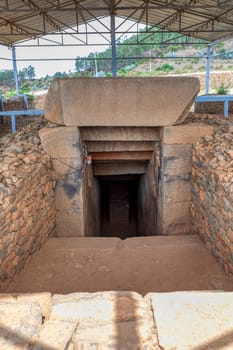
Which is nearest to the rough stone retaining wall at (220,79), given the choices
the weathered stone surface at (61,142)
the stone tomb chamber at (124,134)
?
the stone tomb chamber at (124,134)

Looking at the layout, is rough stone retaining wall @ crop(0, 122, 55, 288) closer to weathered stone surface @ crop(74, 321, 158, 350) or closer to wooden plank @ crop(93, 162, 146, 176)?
weathered stone surface @ crop(74, 321, 158, 350)

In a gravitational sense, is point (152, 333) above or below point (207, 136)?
below

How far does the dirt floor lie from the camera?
3521 millimetres

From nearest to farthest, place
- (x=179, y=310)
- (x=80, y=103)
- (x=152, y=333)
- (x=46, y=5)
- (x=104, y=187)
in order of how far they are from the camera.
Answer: (x=152, y=333) → (x=179, y=310) → (x=80, y=103) → (x=46, y=5) → (x=104, y=187)

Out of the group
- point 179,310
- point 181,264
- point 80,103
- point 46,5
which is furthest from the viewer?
point 46,5

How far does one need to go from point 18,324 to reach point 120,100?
3.54 meters

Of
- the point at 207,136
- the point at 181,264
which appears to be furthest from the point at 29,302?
the point at 207,136

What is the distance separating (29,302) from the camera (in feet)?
6.22

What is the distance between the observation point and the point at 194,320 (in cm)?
176

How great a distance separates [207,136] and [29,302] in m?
3.89

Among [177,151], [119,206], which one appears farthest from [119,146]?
[119,206]

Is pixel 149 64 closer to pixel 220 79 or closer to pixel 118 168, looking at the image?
pixel 220 79

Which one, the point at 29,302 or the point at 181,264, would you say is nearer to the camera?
the point at 29,302

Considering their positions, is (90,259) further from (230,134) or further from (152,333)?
(230,134)
